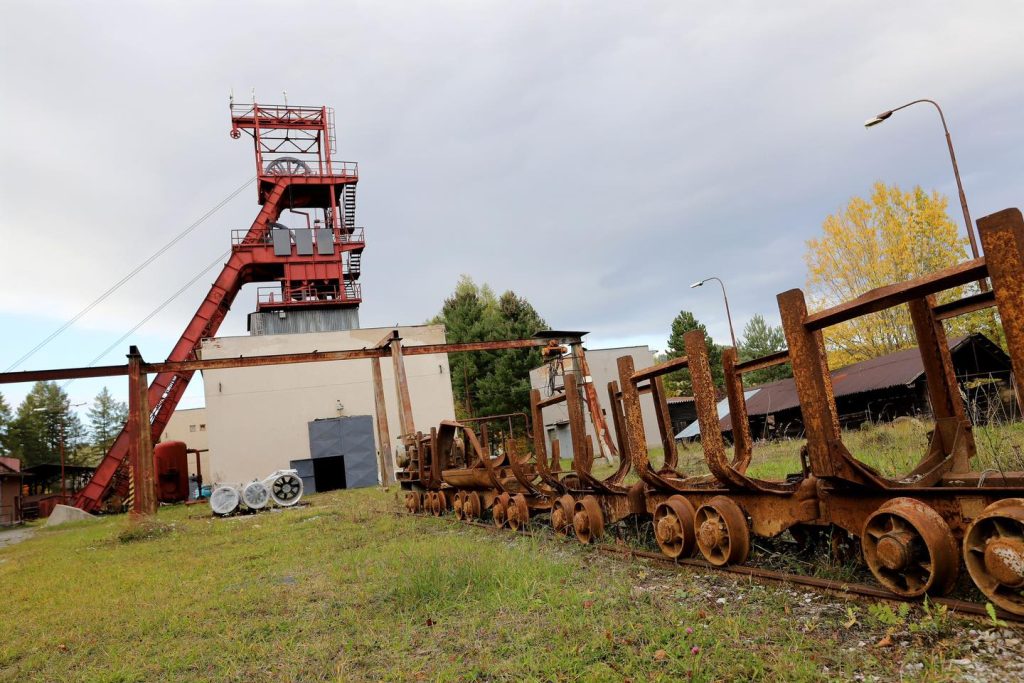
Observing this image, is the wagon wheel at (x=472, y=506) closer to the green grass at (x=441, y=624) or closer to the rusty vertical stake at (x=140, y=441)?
the green grass at (x=441, y=624)

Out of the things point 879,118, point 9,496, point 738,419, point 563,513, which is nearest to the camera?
point 738,419

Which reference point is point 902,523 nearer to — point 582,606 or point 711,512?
point 711,512

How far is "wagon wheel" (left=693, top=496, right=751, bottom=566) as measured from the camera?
15.8ft

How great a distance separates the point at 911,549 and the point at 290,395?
28779 mm

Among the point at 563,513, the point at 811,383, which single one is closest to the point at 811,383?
the point at 811,383

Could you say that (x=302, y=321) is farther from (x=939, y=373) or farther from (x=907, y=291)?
(x=907, y=291)

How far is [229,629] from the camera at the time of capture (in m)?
4.99

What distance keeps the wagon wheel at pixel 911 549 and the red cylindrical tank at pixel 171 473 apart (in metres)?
31.3

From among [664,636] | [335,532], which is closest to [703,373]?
[664,636]

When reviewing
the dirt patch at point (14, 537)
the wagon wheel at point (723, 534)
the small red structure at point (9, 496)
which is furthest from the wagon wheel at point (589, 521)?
the small red structure at point (9, 496)

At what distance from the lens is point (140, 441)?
15938 mm

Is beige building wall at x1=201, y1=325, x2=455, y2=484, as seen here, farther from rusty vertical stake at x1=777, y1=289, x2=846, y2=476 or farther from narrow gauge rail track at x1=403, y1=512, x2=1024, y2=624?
rusty vertical stake at x1=777, y1=289, x2=846, y2=476

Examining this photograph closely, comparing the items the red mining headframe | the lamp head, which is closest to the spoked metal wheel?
the red mining headframe

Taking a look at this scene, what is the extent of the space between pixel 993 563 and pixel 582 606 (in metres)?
2.33
